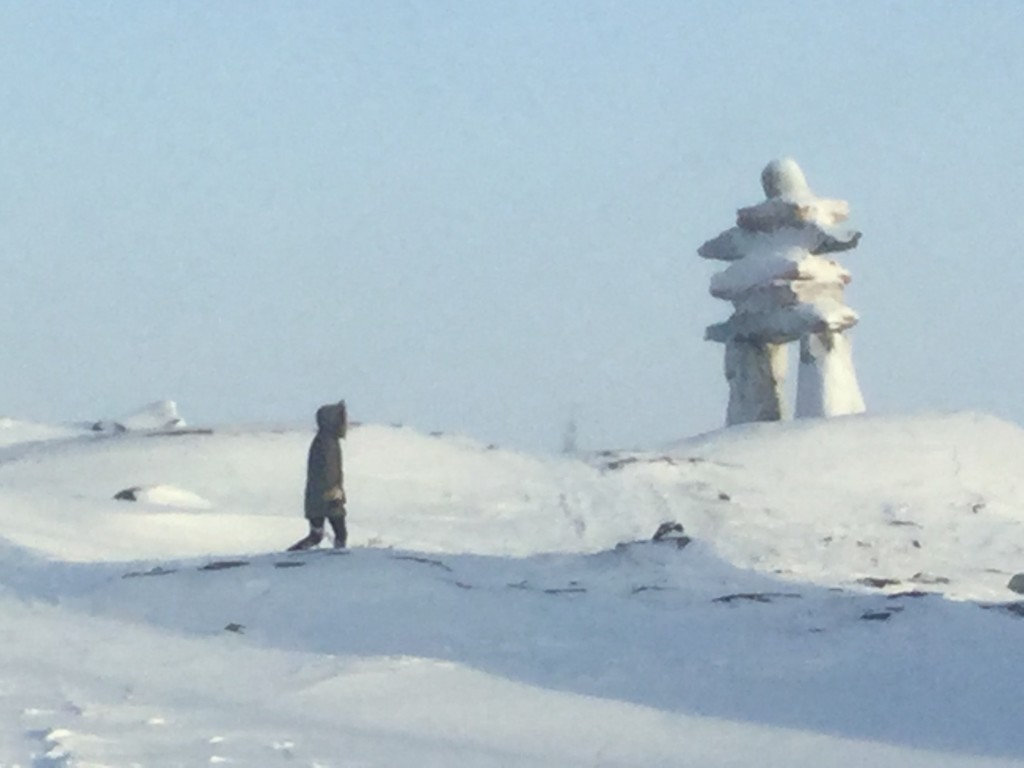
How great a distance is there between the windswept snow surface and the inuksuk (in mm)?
7595

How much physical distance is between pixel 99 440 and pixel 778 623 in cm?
1792

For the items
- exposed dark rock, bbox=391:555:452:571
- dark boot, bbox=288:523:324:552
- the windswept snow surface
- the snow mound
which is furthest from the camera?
the snow mound

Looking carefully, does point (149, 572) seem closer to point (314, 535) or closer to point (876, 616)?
point (314, 535)

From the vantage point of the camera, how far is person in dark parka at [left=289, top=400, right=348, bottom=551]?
1650 centimetres

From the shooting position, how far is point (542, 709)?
347 inches

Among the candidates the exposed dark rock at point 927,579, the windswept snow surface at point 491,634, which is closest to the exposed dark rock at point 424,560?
the windswept snow surface at point 491,634

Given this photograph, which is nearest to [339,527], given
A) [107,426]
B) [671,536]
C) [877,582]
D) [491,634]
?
[671,536]

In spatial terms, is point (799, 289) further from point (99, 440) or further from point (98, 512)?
point (98, 512)

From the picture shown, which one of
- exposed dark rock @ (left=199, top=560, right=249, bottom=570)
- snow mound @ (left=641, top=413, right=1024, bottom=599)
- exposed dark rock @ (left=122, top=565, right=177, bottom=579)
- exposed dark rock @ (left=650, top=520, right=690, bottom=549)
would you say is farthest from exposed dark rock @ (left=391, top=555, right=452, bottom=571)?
snow mound @ (left=641, top=413, right=1024, bottom=599)

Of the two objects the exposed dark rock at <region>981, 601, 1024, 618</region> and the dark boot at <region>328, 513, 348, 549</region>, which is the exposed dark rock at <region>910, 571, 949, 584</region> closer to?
the exposed dark rock at <region>981, 601, 1024, 618</region>

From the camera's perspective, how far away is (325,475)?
54.0 ft

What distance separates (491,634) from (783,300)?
20.8 metres

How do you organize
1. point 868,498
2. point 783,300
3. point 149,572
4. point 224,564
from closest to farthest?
point 149,572 → point 224,564 → point 868,498 → point 783,300

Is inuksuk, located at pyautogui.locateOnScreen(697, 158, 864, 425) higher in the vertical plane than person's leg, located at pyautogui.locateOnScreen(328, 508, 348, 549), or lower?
higher
